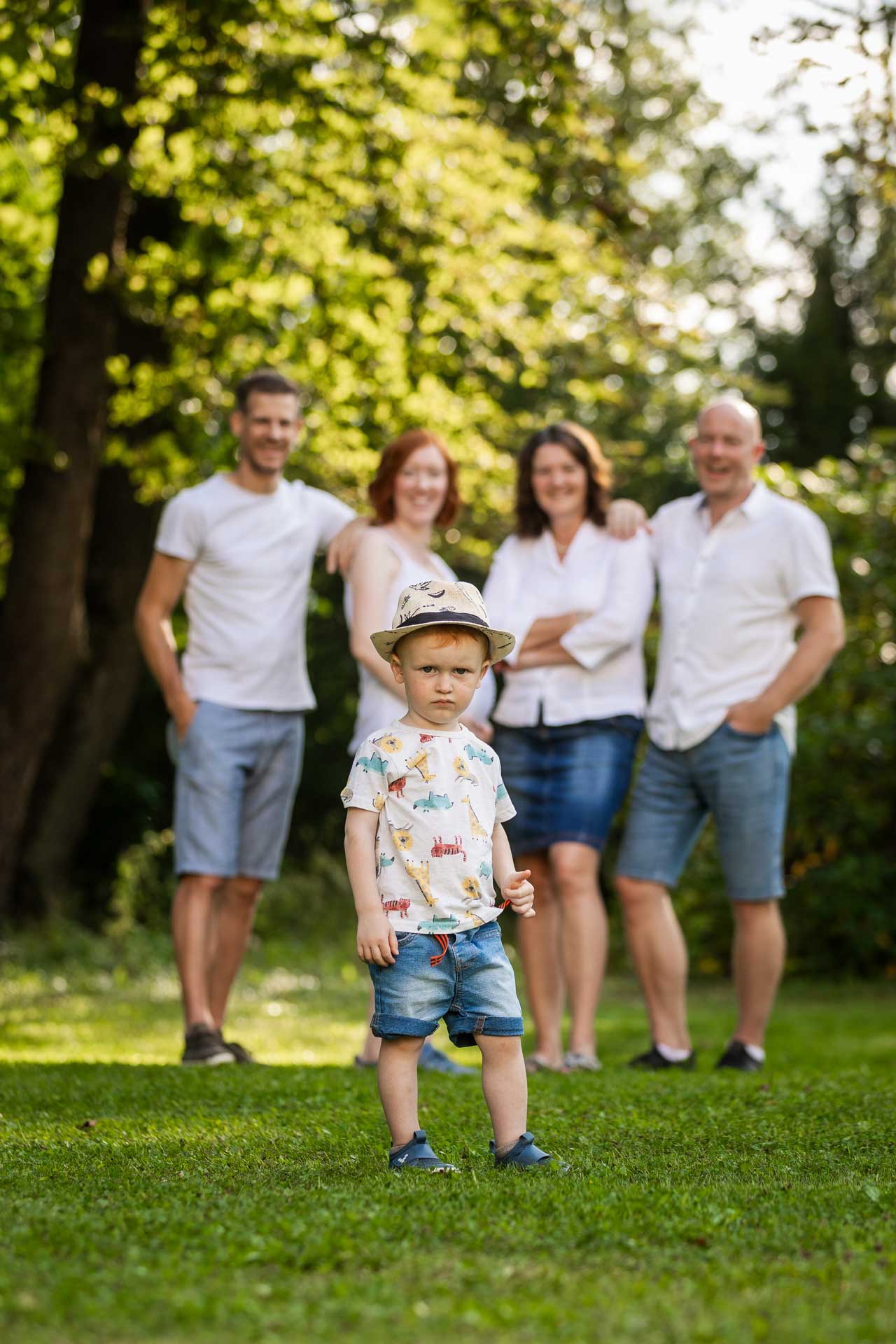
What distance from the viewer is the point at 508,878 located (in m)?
3.60

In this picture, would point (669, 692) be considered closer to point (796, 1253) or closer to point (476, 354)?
point (796, 1253)

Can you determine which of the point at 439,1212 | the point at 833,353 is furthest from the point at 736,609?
the point at 833,353

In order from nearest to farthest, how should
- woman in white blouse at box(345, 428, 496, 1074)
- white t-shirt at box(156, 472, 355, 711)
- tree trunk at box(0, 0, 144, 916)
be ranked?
1. woman in white blouse at box(345, 428, 496, 1074)
2. white t-shirt at box(156, 472, 355, 711)
3. tree trunk at box(0, 0, 144, 916)

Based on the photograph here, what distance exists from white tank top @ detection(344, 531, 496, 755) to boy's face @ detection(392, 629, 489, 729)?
6.09 feet

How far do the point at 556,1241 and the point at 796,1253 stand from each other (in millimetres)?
411

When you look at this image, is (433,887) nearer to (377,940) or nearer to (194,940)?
(377,940)

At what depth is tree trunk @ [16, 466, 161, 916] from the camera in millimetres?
12148

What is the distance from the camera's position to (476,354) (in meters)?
11.2

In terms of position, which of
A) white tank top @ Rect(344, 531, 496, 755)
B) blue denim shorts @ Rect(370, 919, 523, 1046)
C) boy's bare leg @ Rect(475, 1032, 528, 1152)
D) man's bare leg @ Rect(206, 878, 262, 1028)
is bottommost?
man's bare leg @ Rect(206, 878, 262, 1028)

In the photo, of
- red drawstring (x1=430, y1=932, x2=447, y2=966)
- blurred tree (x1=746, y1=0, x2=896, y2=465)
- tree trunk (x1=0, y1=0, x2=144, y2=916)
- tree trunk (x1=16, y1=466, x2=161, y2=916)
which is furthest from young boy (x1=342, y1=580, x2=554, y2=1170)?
blurred tree (x1=746, y1=0, x2=896, y2=465)

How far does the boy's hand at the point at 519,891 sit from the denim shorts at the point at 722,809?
2408 millimetres

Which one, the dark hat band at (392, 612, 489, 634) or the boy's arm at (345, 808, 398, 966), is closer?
the boy's arm at (345, 808, 398, 966)

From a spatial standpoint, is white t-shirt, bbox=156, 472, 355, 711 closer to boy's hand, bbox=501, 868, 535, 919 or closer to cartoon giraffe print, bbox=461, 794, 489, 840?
cartoon giraffe print, bbox=461, 794, 489, 840

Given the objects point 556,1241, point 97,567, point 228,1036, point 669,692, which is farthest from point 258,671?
point 97,567
